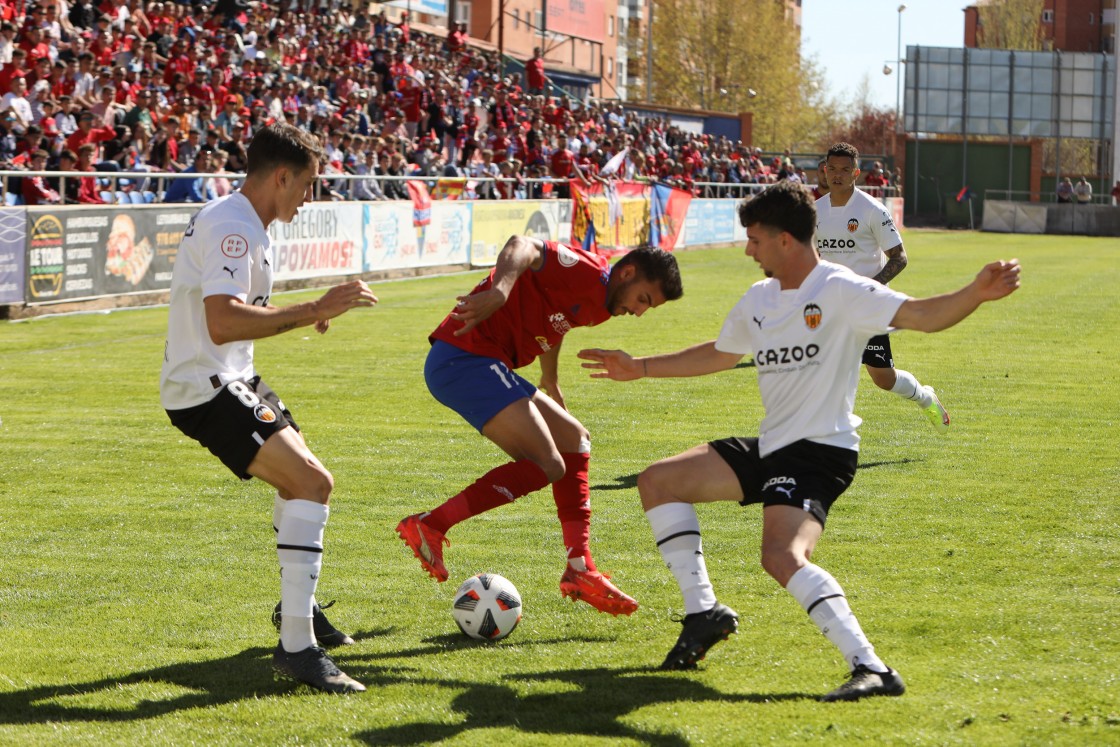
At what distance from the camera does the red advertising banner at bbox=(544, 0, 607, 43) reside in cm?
6931

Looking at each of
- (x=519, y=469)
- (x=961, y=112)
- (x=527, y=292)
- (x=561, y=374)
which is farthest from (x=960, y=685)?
(x=961, y=112)

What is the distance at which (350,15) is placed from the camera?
3738 centimetres

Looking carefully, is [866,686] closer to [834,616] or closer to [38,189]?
[834,616]

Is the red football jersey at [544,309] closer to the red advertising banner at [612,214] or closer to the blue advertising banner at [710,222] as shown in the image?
the red advertising banner at [612,214]

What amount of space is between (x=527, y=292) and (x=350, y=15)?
108 ft

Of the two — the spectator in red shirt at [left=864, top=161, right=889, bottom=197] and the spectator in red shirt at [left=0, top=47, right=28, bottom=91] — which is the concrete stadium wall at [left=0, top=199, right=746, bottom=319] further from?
the spectator in red shirt at [left=864, top=161, right=889, bottom=197]

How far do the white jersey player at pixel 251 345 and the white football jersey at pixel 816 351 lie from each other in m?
1.53

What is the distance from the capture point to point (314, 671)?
5.04m

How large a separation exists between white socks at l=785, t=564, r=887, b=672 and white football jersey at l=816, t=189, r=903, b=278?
700 centimetres

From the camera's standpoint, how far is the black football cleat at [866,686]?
15.6 feet

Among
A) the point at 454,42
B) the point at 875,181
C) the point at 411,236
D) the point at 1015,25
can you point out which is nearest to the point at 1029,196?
the point at 1015,25

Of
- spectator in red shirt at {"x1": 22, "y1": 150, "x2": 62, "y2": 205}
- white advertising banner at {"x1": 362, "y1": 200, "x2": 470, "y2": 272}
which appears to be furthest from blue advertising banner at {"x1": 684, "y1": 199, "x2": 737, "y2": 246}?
spectator in red shirt at {"x1": 22, "y1": 150, "x2": 62, "y2": 205}

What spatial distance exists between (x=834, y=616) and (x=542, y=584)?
2082 millimetres

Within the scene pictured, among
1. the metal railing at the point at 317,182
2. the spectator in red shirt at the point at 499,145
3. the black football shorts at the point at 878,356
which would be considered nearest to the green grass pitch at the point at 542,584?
the black football shorts at the point at 878,356
